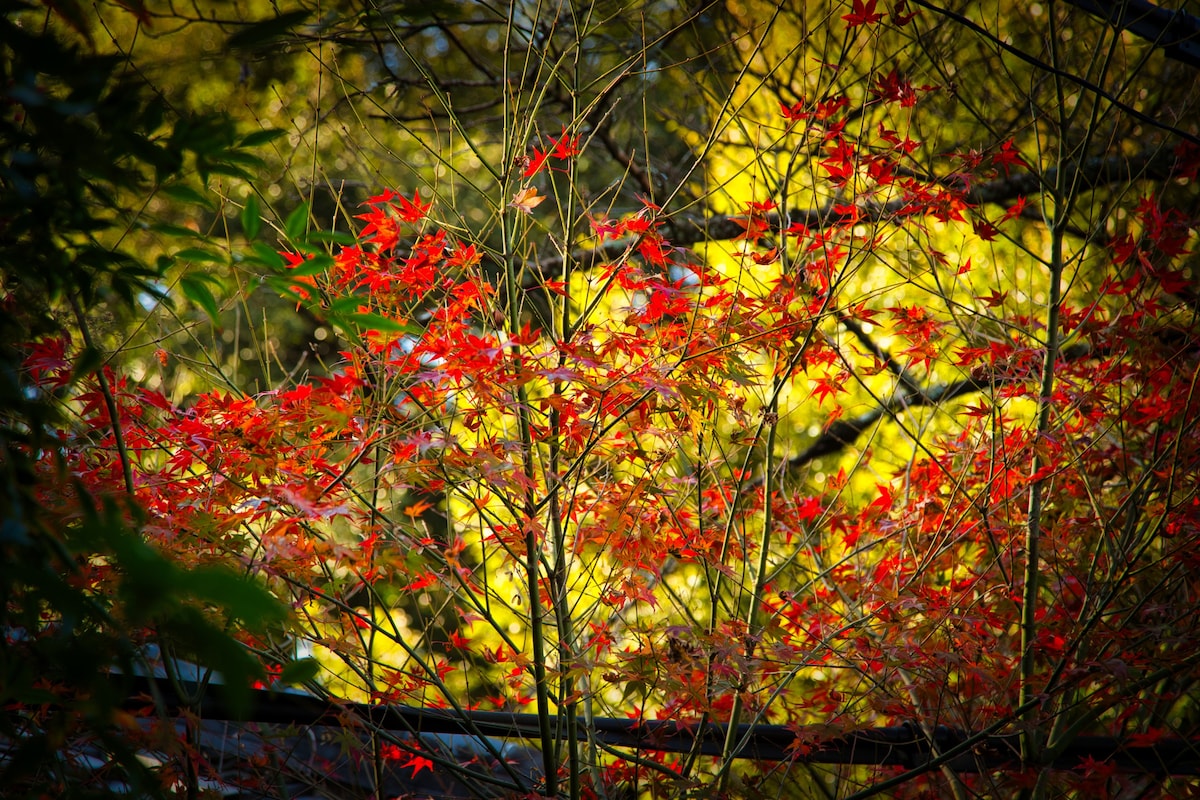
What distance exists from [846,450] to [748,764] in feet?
6.24

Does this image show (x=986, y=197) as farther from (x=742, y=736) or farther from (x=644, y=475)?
(x=742, y=736)

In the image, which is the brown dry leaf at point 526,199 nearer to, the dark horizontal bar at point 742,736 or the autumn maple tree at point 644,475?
the autumn maple tree at point 644,475

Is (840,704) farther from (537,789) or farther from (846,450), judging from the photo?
(846,450)

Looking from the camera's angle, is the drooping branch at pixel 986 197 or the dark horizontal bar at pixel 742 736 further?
the drooping branch at pixel 986 197

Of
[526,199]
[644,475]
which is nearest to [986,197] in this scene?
[644,475]

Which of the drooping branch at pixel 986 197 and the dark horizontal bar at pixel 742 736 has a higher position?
the drooping branch at pixel 986 197

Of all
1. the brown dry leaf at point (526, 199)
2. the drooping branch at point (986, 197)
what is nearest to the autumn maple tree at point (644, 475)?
the brown dry leaf at point (526, 199)

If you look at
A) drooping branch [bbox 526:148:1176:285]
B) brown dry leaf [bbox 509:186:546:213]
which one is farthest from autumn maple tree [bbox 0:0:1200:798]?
drooping branch [bbox 526:148:1176:285]

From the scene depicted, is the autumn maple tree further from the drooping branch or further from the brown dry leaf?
the drooping branch

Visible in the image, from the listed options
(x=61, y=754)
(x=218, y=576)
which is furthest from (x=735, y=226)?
(x=218, y=576)

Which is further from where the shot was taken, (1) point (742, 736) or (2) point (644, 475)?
(2) point (644, 475)

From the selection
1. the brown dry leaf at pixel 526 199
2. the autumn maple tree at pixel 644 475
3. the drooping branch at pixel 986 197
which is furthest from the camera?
the drooping branch at pixel 986 197

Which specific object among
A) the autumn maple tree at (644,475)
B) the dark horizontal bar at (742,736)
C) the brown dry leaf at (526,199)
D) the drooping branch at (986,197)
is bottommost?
the dark horizontal bar at (742,736)

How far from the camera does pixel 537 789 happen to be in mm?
2115
